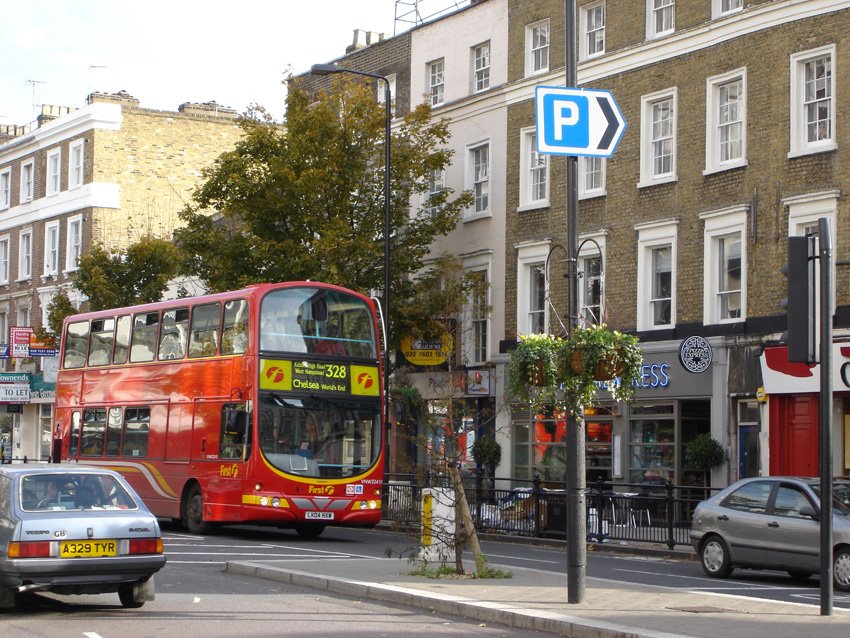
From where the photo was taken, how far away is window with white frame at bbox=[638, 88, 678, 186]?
3247cm

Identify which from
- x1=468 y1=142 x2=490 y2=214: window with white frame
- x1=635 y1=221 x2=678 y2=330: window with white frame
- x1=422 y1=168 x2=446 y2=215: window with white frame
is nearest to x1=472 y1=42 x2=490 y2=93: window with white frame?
x1=468 y1=142 x2=490 y2=214: window with white frame

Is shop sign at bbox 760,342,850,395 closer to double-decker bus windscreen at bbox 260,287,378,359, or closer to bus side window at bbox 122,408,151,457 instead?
double-decker bus windscreen at bbox 260,287,378,359

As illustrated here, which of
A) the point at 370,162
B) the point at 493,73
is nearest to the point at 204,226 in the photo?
the point at 370,162

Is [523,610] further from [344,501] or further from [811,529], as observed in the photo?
[344,501]

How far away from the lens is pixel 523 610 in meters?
13.4

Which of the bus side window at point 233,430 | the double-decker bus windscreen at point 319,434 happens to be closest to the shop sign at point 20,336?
the bus side window at point 233,430

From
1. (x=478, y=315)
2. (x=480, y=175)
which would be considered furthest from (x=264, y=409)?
(x=480, y=175)

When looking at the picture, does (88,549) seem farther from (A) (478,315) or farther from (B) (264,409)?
(A) (478,315)

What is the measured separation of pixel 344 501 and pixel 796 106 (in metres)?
12.4

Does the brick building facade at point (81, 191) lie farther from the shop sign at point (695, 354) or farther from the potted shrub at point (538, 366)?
the potted shrub at point (538, 366)

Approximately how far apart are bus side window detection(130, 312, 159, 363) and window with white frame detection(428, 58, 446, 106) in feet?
46.7

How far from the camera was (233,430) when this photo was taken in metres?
25.5

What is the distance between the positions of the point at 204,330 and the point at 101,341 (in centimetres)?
511

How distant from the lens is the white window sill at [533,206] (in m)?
Result: 36.1
